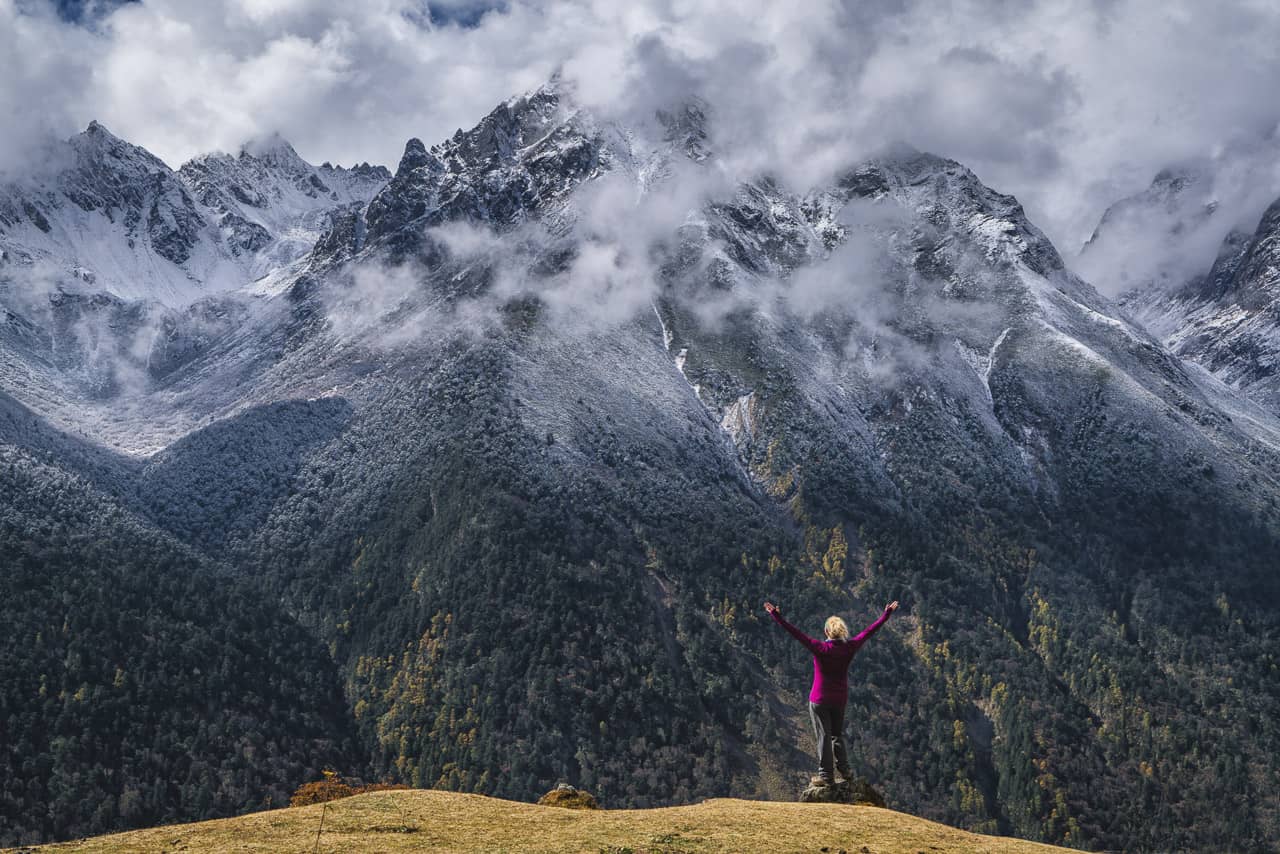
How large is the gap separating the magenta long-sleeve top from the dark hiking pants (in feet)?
1.28

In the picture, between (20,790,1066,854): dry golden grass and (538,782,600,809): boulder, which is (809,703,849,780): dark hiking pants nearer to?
(20,790,1066,854): dry golden grass

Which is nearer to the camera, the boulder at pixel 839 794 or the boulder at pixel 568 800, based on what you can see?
the boulder at pixel 839 794

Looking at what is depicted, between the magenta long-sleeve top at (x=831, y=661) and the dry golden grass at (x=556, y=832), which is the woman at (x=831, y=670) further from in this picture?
the dry golden grass at (x=556, y=832)

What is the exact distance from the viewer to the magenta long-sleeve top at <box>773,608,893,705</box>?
35.1 m

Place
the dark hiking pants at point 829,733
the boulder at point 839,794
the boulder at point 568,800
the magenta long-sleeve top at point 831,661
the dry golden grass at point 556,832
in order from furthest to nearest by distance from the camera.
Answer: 1. the boulder at point 568,800
2. the boulder at point 839,794
3. the dark hiking pants at point 829,733
4. the dry golden grass at point 556,832
5. the magenta long-sleeve top at point 831,661

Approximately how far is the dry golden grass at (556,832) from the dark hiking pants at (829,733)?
200cm

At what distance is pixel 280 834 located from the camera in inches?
1526

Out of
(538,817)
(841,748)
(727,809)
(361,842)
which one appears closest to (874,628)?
(841,748)

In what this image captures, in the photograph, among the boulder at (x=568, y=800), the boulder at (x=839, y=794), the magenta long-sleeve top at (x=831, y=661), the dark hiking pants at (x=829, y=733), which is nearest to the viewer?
the magenta long-sleeve top at (x=831, y=661)

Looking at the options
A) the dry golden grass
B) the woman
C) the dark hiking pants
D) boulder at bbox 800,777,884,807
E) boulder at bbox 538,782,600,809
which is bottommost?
the dry golden grass

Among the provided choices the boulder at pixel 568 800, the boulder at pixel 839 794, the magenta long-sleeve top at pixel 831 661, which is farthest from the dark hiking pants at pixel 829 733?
the boulder at pixel 568 800

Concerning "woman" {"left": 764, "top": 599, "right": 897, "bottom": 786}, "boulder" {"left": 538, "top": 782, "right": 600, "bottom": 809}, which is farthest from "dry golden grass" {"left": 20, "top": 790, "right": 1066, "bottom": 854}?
"boulder" {"left": 538, "top": 782, "right": 600, "bottom": 809}

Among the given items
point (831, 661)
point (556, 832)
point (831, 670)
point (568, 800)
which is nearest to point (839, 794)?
point (831, 670)

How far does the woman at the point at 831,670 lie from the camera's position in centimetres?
3512
